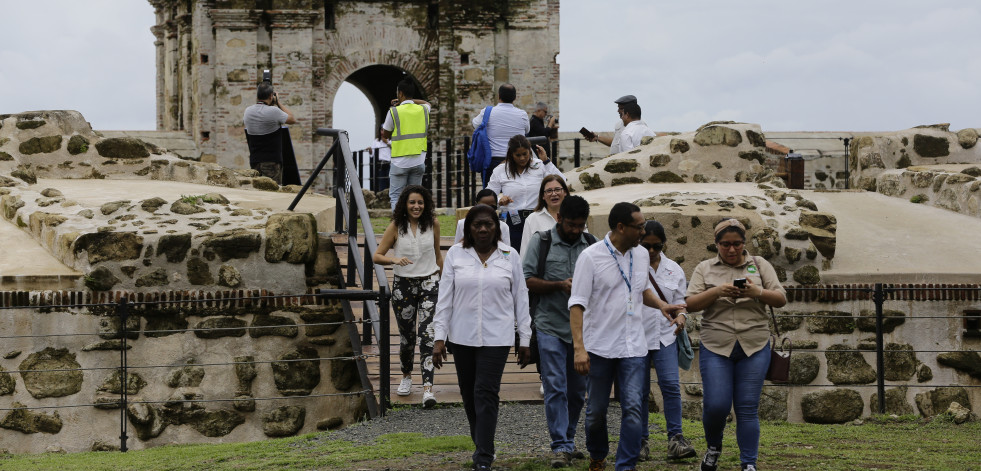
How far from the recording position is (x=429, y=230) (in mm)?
9383

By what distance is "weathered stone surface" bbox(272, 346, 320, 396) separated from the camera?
1064 cm

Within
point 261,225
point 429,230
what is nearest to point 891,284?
point 429,230

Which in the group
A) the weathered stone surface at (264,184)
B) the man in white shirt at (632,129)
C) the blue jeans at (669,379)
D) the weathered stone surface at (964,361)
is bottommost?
the weathered stone surface at (964,361)

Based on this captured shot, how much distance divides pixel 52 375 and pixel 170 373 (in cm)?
93

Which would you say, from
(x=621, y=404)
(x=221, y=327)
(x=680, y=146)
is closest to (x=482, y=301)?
(x=621, y=404)

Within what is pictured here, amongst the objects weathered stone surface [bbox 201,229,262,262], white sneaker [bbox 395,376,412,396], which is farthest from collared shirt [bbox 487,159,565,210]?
weathered stone surface [bbox 201,229,262,262]

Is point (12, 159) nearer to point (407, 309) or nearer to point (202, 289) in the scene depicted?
point (202, 289)

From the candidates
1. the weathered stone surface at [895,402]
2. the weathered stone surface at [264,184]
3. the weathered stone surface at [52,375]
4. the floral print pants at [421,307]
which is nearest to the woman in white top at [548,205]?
the floral print pants at [421,307]

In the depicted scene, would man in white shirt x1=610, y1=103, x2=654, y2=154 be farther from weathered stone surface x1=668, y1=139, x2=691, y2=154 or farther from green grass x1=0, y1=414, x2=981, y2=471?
green grass x1=0, y1=414, x2=981, y2=471

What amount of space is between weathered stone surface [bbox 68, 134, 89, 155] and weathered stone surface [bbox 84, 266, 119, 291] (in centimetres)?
489

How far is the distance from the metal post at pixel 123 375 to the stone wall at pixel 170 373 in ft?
0.28

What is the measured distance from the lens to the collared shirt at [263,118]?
1451 cm

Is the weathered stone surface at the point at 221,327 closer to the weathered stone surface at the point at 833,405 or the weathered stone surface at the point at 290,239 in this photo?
the weathered stone surface at the point at 290,239

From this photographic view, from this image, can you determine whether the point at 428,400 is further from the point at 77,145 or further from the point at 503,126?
the point at 77,145
